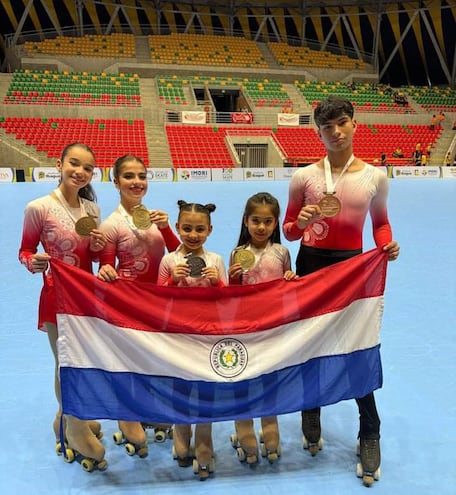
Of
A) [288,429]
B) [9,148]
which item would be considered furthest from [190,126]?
[288,429]

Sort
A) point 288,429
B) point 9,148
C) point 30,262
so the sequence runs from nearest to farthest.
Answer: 1. point 30,262
2. point 288,429
3. point 9,148

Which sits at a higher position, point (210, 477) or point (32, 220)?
point (32, 220)

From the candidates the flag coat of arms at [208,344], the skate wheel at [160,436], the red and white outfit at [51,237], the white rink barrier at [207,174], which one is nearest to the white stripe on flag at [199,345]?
the flag coat of arms at [208,344]

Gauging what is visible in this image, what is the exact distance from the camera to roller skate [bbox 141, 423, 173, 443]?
2.80 m

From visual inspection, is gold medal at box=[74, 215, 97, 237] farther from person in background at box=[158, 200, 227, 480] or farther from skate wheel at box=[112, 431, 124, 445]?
skate wheel at box=[112, 431, 124, 445]

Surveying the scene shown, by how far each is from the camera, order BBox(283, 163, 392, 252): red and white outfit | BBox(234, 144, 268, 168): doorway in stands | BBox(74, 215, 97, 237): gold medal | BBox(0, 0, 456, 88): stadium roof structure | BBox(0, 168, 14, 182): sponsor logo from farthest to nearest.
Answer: BBox(0, 0, 456, 88): stadium roof structure, BBox(234, 144, 268, 168): doorway in stands, BBox(0, 168, 14, 182): sponsor logo, BBox(283, 163, 392, 252): red and white outfit, BBox(74, 215, 97, 237): gold medal

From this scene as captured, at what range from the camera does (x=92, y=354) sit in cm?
235

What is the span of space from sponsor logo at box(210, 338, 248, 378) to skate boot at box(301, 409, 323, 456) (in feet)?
2.24

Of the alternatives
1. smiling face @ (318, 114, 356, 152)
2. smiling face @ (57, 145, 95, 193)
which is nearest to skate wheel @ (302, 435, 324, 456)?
smiling face @ (318, 114, 356, 152)

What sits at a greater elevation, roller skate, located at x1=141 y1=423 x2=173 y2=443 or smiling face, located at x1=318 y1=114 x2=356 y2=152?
smiling face, located at x1=318 y1=114 x2=356 y2=152

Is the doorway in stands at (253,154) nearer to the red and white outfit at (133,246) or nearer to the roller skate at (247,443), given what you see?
the red and white outfit at (133,246)

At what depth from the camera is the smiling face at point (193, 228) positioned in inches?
96.2

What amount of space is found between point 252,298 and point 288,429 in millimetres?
1126

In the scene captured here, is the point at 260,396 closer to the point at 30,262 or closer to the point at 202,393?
the point at 202,393
